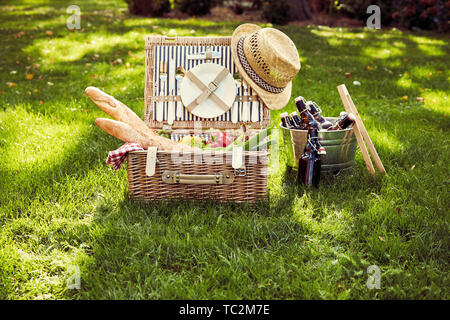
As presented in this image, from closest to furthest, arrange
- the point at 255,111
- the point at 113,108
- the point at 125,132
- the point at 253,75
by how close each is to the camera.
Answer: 1. the point at 125,132
2. the point at 113,108
3. the point at 253,75
4. the point at 255,111

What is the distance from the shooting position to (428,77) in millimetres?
5551

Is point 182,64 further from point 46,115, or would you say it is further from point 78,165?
point 46,115

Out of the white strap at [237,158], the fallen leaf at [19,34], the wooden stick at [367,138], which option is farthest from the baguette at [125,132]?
the fallen leaf at [19,34]

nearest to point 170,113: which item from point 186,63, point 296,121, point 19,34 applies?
point 186,63

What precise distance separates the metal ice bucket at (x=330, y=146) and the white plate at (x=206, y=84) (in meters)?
0.53

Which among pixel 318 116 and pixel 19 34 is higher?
pixel 318 116

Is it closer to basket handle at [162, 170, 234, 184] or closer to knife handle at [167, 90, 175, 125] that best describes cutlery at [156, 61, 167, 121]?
knife handle at [167, 90, 175, 125]

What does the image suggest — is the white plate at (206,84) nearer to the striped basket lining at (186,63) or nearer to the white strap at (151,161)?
the striped basket lining at (186,63)

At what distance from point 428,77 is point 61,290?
5240 millimetres

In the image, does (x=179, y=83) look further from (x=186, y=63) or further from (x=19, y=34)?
(x=19, y=34)

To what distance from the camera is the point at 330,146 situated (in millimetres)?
2822

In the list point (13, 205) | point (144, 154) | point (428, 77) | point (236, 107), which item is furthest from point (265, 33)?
point (428, 77)

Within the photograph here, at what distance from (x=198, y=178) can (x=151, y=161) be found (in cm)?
29
